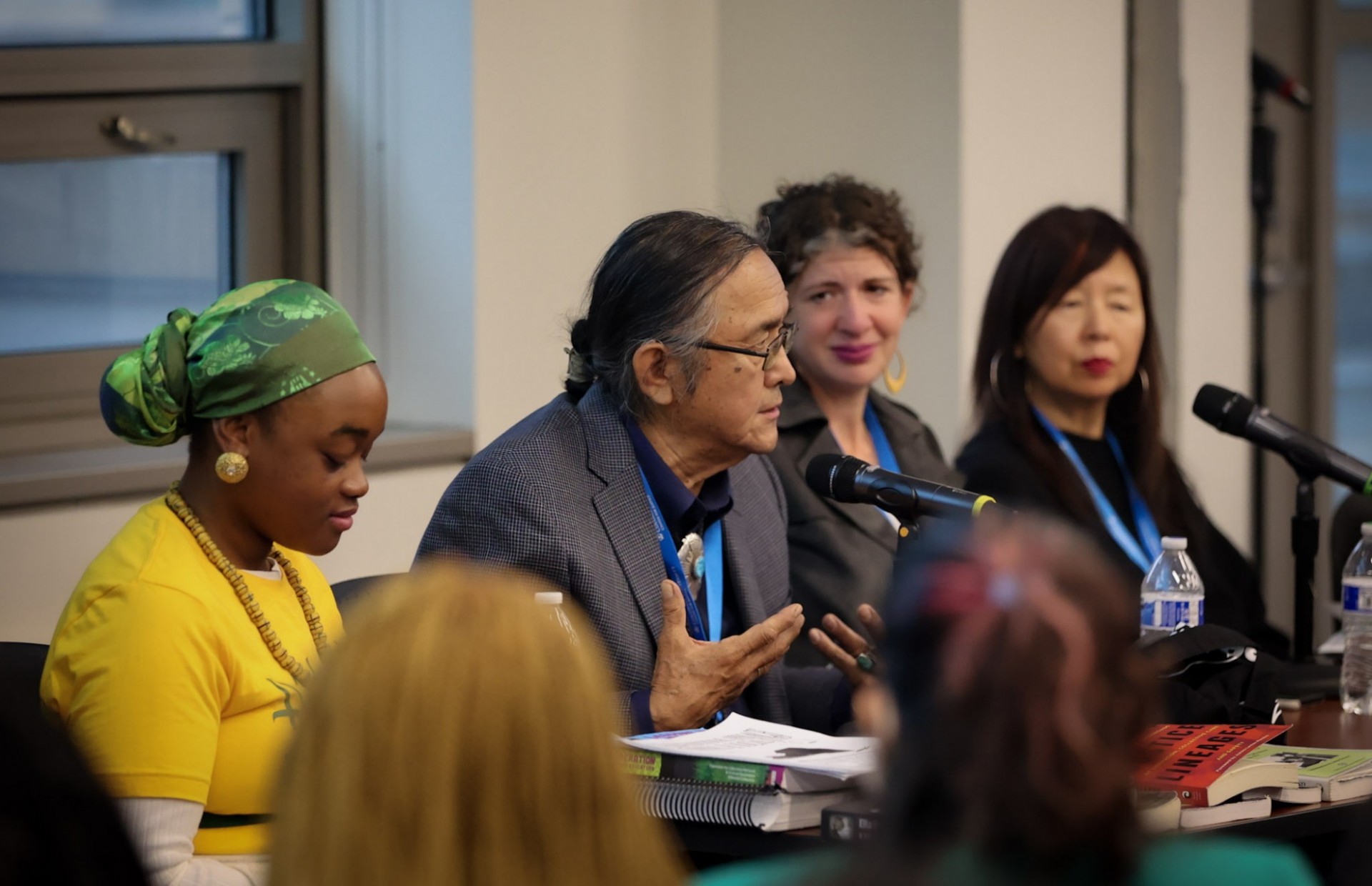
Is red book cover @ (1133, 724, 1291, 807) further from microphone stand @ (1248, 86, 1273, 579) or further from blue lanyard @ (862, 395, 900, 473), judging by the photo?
microphone stand @ (1248, 86, 1273, 579)

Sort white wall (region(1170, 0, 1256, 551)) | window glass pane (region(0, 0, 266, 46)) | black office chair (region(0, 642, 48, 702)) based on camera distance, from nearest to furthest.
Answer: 1. black office chair (region(0, 642, 48, 702))
2. window glass pane (region(0, 0, 266, 46))
3. white wall (region(1170, 0, 1256, 551))

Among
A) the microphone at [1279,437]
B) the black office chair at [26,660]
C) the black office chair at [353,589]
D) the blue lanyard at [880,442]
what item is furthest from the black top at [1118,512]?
the black office chair at [26,660]

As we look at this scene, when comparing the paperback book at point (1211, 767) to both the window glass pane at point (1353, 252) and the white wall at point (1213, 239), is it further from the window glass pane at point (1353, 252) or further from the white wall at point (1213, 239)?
the window glass pane at point (1353, 252)

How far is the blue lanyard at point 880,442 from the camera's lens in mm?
3383

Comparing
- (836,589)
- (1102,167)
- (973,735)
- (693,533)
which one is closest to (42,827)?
(973,735)

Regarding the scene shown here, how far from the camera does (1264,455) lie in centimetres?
554

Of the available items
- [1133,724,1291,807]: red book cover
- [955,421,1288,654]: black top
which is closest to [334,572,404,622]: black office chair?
[1133,724,1291,807]: red book cover

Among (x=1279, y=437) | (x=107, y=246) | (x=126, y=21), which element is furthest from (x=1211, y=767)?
(x=126, y=21)

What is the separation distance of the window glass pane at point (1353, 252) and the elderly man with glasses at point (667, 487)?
3814mm

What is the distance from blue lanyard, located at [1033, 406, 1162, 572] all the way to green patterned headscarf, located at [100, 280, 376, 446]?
1.91 meters

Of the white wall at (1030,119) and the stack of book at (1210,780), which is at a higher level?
the white wall at (1030,119)

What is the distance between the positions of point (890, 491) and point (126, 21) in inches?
81.1

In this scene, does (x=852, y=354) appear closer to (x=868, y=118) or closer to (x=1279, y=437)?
(x=1279, y=437)

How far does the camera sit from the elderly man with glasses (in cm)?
237
